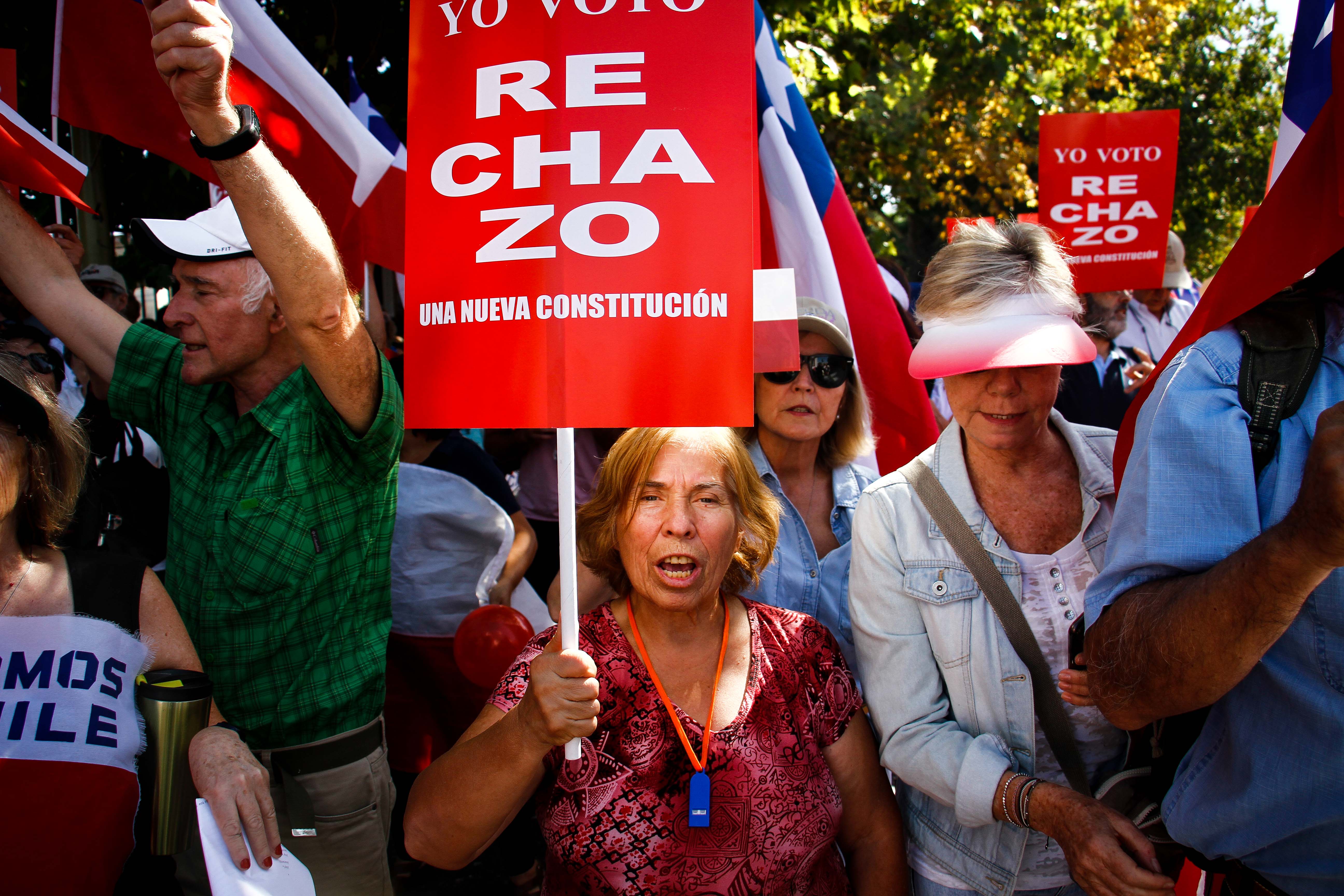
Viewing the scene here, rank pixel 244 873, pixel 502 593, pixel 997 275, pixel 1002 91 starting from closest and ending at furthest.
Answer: pixel 244 873
pixel 997 275
pixel 502 593
pixel 1002 91

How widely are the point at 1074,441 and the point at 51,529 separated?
7.18 ft

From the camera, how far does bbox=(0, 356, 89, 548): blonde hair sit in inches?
73.6

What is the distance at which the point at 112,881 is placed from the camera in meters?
1.75

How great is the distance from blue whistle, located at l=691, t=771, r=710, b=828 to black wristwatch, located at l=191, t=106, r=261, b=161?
1.44m

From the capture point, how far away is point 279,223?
1.83 metres

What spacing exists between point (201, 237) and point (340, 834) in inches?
62.9

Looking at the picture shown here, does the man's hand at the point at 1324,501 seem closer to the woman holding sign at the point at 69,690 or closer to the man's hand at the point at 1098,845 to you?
the man's hand at the point at 1098,845

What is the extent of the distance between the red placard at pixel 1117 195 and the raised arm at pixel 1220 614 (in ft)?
12.9

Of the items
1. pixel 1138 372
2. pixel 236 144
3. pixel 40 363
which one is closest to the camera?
pixel 236 144

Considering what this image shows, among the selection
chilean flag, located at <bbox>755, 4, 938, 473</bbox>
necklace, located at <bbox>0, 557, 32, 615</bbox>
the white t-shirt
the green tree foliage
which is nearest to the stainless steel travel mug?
necklace, located at <bbox>0, 557, 32, 615</bbox>

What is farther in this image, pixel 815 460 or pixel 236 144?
pixel 815 460

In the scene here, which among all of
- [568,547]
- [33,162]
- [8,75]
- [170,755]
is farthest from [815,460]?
[8,75]

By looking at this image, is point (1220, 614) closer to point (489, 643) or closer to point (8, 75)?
point (489, 643)

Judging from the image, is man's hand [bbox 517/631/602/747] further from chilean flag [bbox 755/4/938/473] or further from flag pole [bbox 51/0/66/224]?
flag pole [bbox 51/0/66/224]
